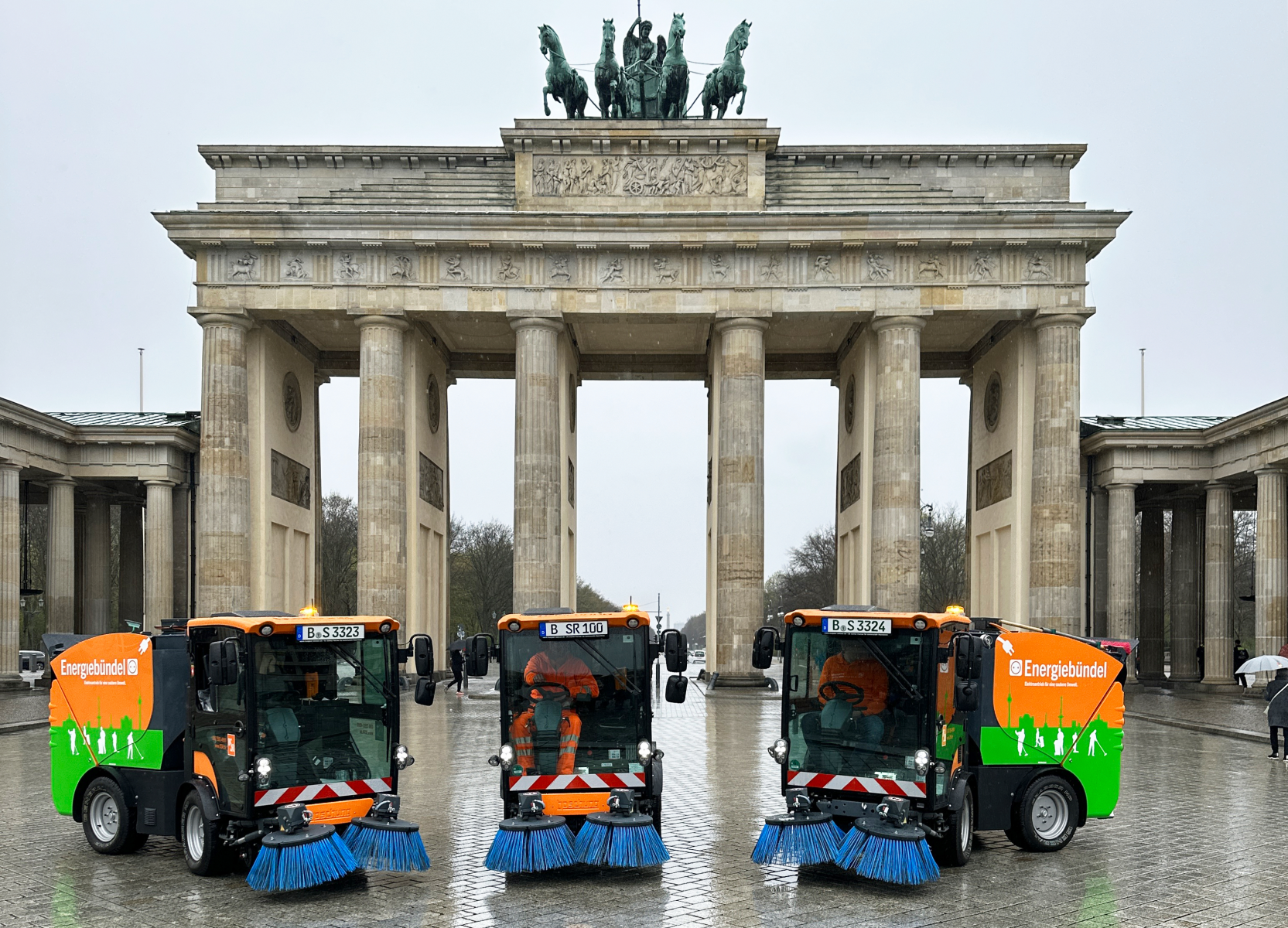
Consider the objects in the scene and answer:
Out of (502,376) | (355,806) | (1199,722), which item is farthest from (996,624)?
(502,376)

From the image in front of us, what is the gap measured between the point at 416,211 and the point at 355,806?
97.8 feet

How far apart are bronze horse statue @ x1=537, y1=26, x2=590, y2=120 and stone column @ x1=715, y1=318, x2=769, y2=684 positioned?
9120 millimetres

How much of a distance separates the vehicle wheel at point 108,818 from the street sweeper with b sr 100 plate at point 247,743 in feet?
0.05

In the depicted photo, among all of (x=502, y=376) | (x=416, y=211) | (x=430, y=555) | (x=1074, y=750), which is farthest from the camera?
(x=502, y=376)

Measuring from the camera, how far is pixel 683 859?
11750mm

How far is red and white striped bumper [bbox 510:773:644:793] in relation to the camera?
37.2ft

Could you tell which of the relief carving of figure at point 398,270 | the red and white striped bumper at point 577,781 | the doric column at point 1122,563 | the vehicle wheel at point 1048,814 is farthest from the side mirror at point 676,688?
the doric column at point 1122,563

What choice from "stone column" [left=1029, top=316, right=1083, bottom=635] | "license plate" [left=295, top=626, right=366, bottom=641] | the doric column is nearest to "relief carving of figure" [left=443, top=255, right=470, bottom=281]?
"stone column" [left=1029, top=316, right=1083, bottom=635]

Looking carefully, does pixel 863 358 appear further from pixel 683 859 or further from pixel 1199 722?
pixel 683 859

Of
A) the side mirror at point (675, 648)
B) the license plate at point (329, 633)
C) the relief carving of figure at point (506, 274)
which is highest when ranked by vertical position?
the relief carving of figure at point (506, 274)

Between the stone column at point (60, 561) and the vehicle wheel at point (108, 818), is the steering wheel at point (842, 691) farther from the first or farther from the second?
the stone column at point (60, 561)

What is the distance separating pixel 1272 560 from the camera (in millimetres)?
37750

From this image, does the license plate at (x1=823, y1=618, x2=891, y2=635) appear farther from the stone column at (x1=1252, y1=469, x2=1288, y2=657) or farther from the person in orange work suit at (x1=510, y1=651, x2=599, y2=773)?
the stone column at (x1=1252, y1=469, x2=1288, y2=657)

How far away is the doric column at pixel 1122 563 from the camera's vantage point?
40562 mm
